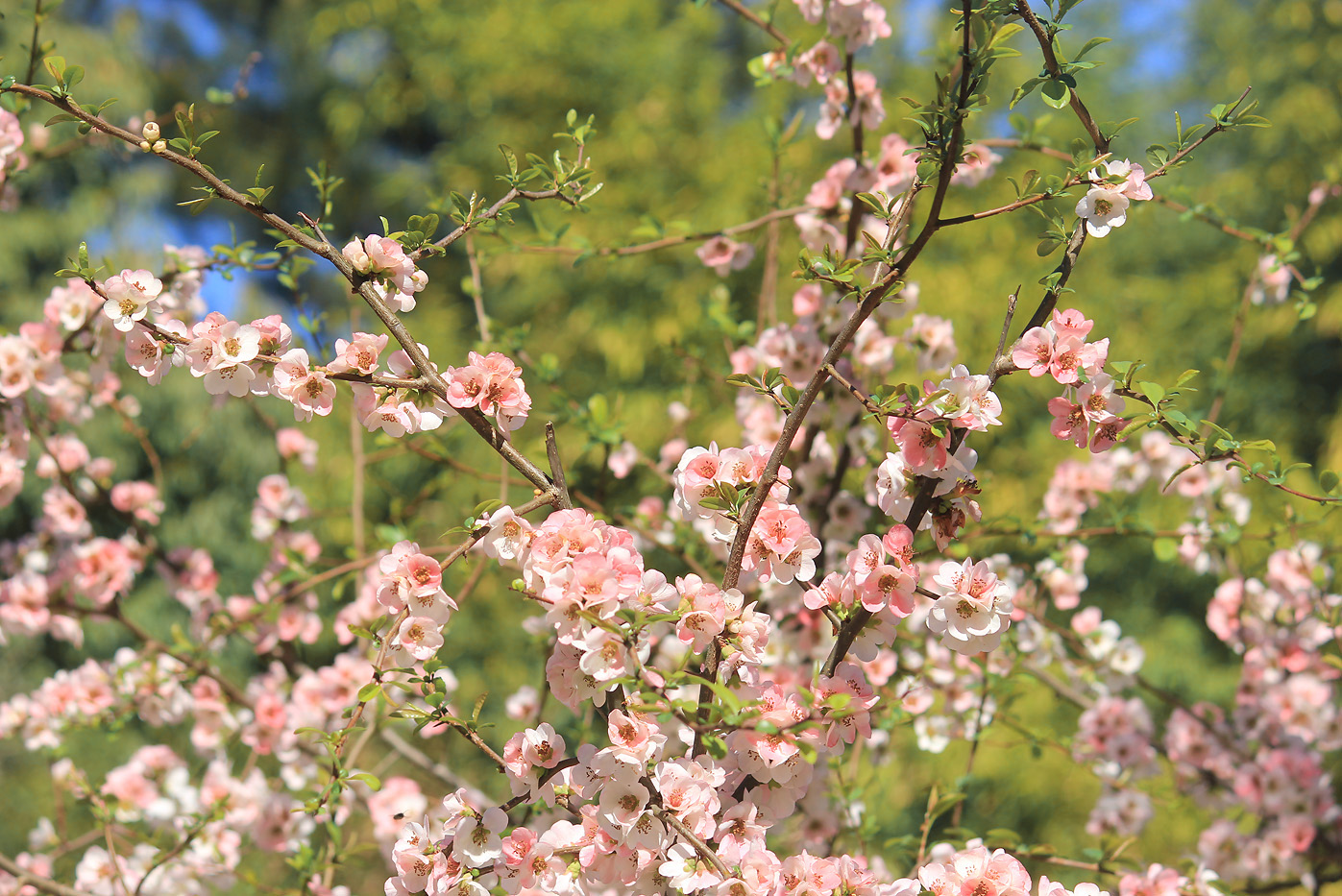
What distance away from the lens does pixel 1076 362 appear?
2.47ft

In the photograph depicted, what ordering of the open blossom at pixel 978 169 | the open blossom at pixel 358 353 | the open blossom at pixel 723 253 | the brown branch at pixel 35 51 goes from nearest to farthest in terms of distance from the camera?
the open blossom at pixel 358 353 → the brown branch at pixel 35 51 → the open blossom at pixel 978 169 → the open blossom at pixel 723 253

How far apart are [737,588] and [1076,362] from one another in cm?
A: 35

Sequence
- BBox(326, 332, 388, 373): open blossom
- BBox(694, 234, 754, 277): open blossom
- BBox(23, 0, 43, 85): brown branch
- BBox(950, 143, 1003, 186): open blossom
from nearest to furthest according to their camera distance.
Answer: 1. BBox(326, 332, 388, 373): open blossom
2. BBox(23, 0, 43, 85): brown branch
3. BBox(950, 143, 1003, 186): open blossom
4. BBox(694, 234, 754, 277): open blossom

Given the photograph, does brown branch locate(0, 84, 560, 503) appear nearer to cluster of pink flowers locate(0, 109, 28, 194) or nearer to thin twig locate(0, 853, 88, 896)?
cluster of pink flowers locate(0, 109, 28, 194)

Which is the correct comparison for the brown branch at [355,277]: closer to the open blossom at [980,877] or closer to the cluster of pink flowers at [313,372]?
the cluster of pink flowers at [313,372]

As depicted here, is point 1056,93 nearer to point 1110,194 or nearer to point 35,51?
point 1110,194

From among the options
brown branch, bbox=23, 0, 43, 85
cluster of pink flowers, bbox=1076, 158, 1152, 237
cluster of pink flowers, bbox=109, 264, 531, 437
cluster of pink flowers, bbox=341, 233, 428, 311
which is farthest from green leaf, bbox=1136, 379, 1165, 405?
brown branch, bbox=23, 0, 43, 85

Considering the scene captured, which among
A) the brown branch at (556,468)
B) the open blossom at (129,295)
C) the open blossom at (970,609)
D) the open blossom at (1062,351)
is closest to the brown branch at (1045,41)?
the open blossom at (1062,351)

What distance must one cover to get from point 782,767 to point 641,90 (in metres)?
5.10

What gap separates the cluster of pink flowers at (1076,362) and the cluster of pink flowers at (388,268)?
534mm

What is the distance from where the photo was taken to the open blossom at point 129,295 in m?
0.81

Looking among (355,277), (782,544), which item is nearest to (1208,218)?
(782,544)

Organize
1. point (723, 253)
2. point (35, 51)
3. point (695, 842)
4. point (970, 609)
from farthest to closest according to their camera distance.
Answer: point (723, 253)
point (35, 51)
point (970, 609)
point (695, 842)

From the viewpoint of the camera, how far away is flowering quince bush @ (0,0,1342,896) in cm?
72
